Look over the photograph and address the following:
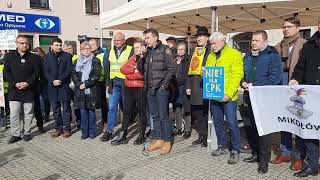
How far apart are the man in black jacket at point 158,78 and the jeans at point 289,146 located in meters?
1.76

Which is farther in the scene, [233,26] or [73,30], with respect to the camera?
[73,30]

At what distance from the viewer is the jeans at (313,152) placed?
418cm

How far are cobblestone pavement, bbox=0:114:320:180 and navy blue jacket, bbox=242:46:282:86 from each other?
3.95 feet

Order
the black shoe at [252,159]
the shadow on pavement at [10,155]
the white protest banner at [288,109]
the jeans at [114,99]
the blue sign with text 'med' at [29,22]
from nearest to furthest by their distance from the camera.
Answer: the white protest banner at [288,109] → the black shoe at [252,159] → the shadow on pavement at [10,155] → the jeans at [114,99] → the blue sign with text 'med' at [29,22]

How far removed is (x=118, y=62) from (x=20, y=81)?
1.87 m

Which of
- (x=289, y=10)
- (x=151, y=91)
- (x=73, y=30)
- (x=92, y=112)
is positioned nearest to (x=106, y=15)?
(x=92, y=112)

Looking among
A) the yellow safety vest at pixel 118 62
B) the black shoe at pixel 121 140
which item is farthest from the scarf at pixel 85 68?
the black shoe at pixel 121 140

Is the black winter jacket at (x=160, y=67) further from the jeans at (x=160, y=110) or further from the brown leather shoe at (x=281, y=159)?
the brown leather shoe at (x=281, y=159)

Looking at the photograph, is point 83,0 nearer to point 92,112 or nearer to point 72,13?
point 72,13

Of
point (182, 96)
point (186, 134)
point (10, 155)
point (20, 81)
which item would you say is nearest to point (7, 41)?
point (20, 81)

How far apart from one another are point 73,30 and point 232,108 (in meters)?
16.9

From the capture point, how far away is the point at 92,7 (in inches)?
830

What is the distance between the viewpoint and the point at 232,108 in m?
4.77

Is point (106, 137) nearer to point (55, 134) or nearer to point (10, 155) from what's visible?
point (55, 134)
